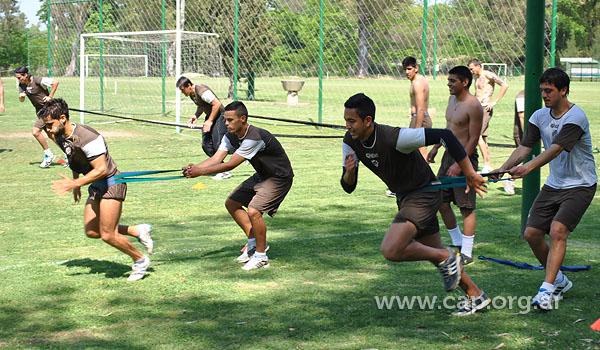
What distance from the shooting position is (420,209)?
6.55 metres

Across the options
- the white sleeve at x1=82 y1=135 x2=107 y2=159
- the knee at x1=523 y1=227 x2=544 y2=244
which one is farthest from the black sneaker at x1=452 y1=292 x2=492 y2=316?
the white sleeve at x1=82 y1=135 x2=107 y2=159

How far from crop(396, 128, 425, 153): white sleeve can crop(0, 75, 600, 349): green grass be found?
4.12ft

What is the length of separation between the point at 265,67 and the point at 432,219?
23.3 meters

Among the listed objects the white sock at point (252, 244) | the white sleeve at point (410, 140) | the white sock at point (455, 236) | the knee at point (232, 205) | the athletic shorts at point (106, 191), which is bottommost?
the white sock at point (252, 244)

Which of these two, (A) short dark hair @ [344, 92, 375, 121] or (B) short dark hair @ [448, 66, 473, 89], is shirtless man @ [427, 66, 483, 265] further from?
(A) short dark hair @ [344, 92, 375, 121]

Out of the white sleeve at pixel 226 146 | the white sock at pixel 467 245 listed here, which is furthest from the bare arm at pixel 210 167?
the white sock at pixel 467 245

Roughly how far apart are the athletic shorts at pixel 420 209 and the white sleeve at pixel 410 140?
433mm

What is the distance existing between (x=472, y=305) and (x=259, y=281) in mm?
2033

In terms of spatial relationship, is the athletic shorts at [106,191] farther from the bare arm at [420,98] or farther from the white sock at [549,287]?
the bare arm at [420,98]

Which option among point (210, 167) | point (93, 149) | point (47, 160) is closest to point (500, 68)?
point (47, 160)

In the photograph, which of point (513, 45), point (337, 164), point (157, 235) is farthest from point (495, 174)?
point (513, 45)

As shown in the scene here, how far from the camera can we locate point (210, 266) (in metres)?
8.47

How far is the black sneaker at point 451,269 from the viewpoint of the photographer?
21.2 feet

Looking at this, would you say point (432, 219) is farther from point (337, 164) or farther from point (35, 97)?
point (35, 97)
